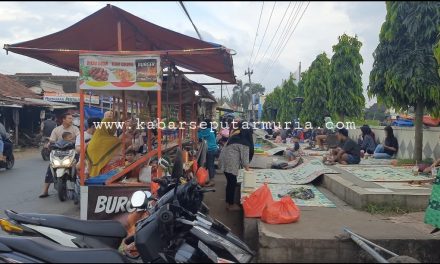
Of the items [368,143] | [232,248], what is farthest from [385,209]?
[368,143]

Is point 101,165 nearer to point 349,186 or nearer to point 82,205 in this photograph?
point 82,205

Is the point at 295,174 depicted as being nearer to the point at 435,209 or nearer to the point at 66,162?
the point at 66,162

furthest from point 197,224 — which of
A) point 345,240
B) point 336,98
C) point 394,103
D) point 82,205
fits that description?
point 336,98

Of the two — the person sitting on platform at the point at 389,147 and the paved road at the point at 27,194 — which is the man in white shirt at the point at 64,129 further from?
the person sitting on platform at the point at 389,147

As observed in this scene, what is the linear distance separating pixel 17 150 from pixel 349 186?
1612 centimetres

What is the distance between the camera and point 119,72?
5.30 m

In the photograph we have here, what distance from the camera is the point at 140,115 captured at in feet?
26.4

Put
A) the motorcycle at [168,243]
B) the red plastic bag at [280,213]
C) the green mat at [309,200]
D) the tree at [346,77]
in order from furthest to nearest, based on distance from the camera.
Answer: the tree at [346,77] → the green mat at [309,200] → the red plastic bag at [280,213] → the motorcycle at [168,243]

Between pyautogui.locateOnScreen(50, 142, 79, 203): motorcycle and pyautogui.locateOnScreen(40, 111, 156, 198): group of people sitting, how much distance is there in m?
0.23

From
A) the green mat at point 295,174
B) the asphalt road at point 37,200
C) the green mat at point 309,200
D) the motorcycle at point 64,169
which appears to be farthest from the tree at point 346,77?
the motorcycle at point 64,169

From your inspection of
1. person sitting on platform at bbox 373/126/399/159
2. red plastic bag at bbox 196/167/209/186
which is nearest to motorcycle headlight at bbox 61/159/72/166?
red plastic bag at bbox 196/167/209/186

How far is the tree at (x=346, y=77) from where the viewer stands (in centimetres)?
1510

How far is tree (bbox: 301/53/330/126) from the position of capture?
18.4 m

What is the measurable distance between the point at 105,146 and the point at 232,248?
410 centimetres
